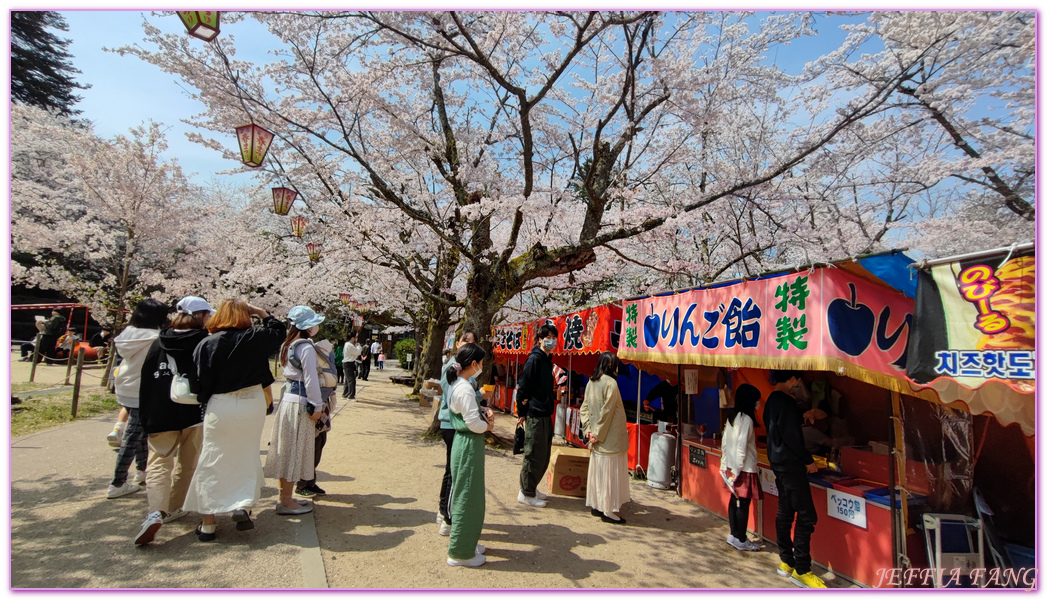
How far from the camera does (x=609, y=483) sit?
551cm

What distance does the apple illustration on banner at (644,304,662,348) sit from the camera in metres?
6.54

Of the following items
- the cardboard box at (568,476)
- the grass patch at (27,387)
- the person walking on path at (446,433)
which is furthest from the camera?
the grass patch at (27,387)

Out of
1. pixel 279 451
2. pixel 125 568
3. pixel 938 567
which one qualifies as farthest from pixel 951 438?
pixel 125 568

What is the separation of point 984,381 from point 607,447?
3.28 meters

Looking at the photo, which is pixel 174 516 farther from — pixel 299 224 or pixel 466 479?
pixel 299 224

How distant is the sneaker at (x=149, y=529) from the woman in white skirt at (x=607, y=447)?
396 cm

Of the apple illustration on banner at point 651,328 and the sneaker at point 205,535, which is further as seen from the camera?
the apple illustration on banner at point 651,328

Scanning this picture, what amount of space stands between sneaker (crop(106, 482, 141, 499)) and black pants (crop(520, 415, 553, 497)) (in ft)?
13.2

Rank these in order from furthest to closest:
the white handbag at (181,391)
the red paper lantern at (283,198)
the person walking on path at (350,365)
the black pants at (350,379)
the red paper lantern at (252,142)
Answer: the black pants at (350,379) → the person walking on path at (350,365) → the red paper lantern at (283,198) → the red paper lantern at (252,142) → the white handbag at (181,391)

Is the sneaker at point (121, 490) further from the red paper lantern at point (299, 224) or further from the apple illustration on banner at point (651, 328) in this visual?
the red paper lantern at point (299, 224)

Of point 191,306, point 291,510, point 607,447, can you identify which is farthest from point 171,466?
point 607,447

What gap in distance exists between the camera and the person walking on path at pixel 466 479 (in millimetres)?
4004

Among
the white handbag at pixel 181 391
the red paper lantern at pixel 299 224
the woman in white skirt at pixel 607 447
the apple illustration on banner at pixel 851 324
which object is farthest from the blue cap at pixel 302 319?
the red paper lantern at pixel 299 224

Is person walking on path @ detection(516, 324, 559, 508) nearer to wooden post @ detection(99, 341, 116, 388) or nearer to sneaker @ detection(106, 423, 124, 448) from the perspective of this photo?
sneaker @ detection(106, 423, 124, 448)
